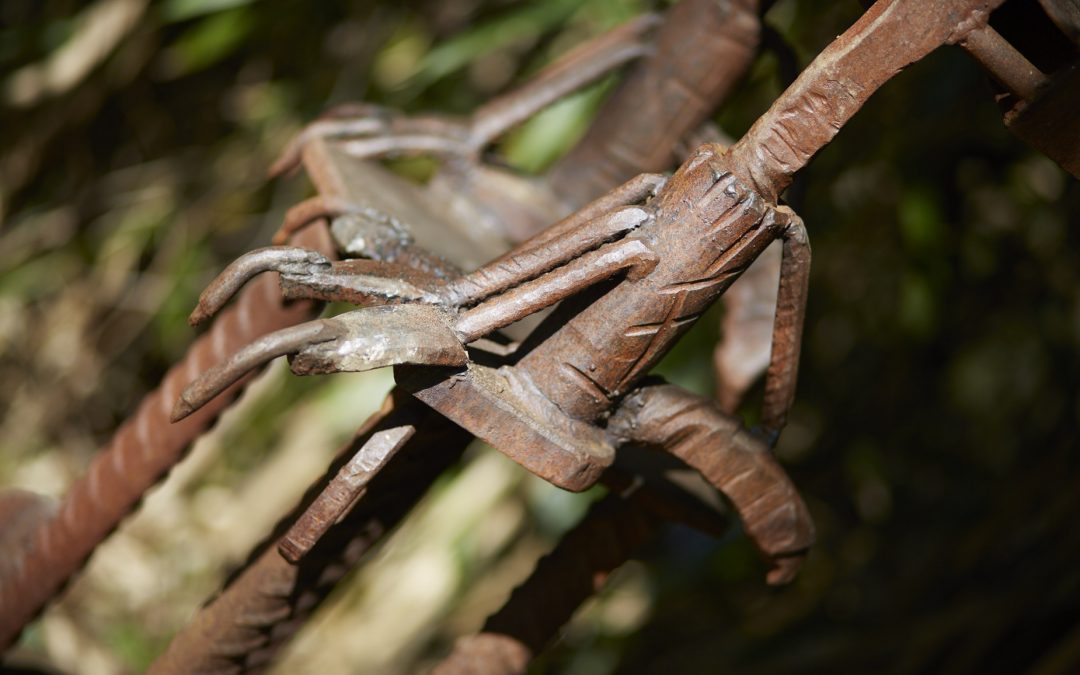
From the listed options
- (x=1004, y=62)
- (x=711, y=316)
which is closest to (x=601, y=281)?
(x=1004, y=62)

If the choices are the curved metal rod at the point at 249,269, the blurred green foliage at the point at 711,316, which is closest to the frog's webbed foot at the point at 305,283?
the curved metal rod at the point at 249,269

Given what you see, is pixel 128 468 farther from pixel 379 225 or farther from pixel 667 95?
pixel 667 95

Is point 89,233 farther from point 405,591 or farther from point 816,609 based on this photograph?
point 816,609

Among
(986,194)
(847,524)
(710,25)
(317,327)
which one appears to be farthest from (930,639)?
(317,327)

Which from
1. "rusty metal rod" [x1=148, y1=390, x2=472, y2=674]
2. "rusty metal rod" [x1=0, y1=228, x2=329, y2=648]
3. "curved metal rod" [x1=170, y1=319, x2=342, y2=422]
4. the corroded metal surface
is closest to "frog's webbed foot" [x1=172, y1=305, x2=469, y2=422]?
"curved metal rod" [x1=170, y1=319, x2=342, y2=422]

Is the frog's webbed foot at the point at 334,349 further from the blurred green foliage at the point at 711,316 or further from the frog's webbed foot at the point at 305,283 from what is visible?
the blurred green foliage at the point at 711,316

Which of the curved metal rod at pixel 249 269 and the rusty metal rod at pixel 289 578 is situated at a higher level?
the curved metal rod at pixel 249 269

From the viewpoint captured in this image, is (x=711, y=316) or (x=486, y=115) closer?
(x=486, y=115)
